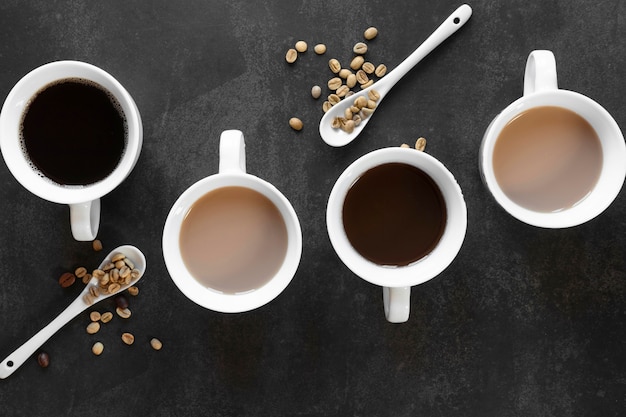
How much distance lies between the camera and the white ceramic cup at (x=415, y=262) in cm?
122

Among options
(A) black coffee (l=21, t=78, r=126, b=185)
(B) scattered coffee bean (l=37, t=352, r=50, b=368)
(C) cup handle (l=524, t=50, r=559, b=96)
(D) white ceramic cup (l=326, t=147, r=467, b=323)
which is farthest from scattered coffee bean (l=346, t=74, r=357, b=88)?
(B) scattered coffee bean (l=37, t=352, r=50, b=368)

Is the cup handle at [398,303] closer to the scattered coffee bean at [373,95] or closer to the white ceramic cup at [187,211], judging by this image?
the white ceramic cup at [187,211]

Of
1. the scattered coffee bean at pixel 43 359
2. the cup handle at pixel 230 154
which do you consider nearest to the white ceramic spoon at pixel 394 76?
the cup handle at pixel 230 154

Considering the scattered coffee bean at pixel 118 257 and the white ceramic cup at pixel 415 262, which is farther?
the scattered coffee bean at pixel 118 257

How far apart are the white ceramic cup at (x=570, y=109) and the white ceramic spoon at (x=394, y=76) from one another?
6.9 inches

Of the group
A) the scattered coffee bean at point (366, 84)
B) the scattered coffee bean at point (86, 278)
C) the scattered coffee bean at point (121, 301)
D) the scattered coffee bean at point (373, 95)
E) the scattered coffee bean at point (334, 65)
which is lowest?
the scattered coffee bean at point (121, 301)

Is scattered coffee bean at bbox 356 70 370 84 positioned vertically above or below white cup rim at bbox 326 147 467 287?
above

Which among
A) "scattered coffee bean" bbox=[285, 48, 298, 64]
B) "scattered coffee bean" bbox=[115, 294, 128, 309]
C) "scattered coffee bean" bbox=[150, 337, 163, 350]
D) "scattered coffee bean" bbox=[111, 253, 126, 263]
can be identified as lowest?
"scattered coffee bean" bbox=[150, 337, 163, 350]

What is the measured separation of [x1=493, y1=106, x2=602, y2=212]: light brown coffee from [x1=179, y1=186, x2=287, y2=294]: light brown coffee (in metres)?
0.44

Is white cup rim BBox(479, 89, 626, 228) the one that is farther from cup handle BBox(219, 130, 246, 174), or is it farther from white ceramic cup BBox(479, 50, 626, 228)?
cup handle BBox(219, 130, 246, 174)

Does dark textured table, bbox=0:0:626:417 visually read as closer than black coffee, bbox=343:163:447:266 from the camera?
No

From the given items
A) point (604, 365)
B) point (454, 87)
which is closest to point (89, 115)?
point (454, 87)

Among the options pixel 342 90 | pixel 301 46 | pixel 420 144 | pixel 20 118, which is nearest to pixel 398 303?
pixel 420 144

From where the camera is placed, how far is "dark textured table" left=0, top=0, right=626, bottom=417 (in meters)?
Result: 1.41
